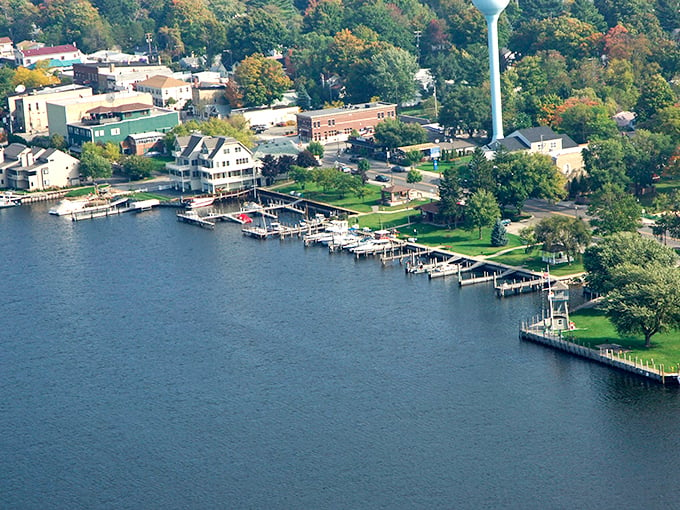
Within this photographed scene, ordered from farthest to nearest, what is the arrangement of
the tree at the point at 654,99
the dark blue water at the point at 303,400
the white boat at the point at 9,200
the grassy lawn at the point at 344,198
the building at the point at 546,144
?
the tree at the point at 654,99, the white boat at the point at 9,200, the grassy lawn at the point at 344,198, the building at the point at 546,144, the dark blue water at the point at 303,400

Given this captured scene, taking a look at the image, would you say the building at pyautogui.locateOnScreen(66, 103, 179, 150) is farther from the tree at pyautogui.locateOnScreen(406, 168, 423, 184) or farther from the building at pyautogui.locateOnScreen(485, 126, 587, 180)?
the building at pyautogui.locateOnScreen(485, 126, 587, 180)

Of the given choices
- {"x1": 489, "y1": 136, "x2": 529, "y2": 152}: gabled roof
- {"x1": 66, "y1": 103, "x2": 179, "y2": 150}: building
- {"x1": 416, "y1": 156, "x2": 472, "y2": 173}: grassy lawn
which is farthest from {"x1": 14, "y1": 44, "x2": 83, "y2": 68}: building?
{"x1": 489, "y1": 136, "x2": 529, "y2": 152}: gabled roof

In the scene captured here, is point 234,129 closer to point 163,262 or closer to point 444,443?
point 163,262

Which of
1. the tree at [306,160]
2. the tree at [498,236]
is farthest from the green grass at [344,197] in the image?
the tree at [498,236]

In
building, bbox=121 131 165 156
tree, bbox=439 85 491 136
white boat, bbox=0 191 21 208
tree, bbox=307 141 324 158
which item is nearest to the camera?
white boat, bbox=0 191 21 208

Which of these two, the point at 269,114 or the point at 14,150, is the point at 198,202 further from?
the point at 269,114

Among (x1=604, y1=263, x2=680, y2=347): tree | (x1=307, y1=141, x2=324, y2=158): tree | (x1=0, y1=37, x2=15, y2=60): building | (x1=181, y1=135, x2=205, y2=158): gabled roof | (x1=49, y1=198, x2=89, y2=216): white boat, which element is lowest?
(x1=604, y1=263, x2=680, y2=347): tree

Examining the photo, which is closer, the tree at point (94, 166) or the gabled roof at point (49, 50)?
the tree at point (94, 166)

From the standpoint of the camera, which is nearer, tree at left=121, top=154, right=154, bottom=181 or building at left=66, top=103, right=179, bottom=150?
tree at left=121, top=154, right=154, bottom=181

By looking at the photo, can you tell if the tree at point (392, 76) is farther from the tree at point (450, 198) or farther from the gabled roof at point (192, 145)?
the tree at point (450, 198)
